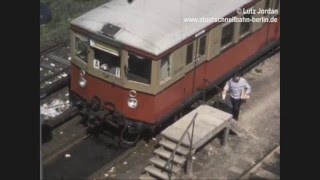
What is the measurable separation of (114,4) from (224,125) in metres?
3.85

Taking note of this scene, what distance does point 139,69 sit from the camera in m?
15.5

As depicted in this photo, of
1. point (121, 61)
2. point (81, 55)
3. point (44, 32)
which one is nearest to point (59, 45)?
point (44, 32)

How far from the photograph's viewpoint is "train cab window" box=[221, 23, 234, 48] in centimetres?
1742

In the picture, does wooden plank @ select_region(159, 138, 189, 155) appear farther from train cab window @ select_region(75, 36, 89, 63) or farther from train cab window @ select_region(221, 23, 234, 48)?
train cab window @ select_region(221, 23, 234, 48)

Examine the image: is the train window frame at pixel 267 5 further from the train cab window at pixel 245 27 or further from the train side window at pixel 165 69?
the train side window at pixel 165 69

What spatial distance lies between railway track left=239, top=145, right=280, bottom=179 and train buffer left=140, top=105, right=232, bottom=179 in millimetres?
1158

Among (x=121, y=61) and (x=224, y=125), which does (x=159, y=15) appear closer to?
(x=121, y=61)

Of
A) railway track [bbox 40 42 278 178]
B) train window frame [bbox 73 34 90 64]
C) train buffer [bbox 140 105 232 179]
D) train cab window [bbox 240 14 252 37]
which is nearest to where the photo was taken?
train buffer [bbox 140 105 232 179]

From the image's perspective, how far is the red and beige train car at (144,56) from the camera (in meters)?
15.5

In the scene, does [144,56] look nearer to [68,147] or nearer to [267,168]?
[68,147]

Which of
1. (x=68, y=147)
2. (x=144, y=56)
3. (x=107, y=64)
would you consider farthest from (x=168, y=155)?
(x=68, y=147)

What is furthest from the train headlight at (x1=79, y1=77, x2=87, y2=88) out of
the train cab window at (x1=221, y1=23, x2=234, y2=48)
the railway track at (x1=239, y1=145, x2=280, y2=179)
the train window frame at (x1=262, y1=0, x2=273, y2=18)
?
the train window frame at (x1=262, y1=0, x2=273, y2=18)

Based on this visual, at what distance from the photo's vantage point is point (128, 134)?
670 inches

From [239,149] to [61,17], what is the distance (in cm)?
814
